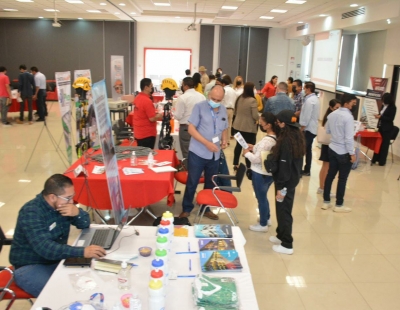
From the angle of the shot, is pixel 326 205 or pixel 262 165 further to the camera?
pixel 326 205

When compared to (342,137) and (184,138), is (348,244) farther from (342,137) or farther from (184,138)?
(184,138)

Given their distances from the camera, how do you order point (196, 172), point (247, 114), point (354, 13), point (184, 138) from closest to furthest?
point (196, 172), point (184, 138), point (247, 114), point (354, 13)

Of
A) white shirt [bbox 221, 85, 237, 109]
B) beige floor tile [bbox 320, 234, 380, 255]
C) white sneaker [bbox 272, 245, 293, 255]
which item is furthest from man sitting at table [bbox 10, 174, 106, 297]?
white shirt [bbox 221, 85, 237, 109]

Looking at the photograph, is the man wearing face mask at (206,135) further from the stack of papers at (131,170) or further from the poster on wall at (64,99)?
the poster on wall at (64,99)

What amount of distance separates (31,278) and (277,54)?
49.9 ft

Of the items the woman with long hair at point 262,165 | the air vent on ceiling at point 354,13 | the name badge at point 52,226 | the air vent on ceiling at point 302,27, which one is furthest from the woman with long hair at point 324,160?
the air vent on ceiling at point 302,27

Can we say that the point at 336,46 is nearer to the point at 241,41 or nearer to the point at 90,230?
the point at 241,41

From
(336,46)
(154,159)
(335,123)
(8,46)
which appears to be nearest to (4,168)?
(154,159)

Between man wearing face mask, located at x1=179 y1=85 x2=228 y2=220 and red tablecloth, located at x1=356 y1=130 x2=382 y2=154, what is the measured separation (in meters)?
4.12

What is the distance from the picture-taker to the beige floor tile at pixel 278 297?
3.11 metres

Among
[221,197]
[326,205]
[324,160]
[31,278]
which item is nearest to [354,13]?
[324,160]

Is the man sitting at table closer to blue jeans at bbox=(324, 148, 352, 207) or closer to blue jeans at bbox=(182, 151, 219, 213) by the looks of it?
blue jeans at bbox=(182, 151, 219, 213)

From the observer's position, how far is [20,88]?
10422 mm

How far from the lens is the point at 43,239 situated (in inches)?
91.3
